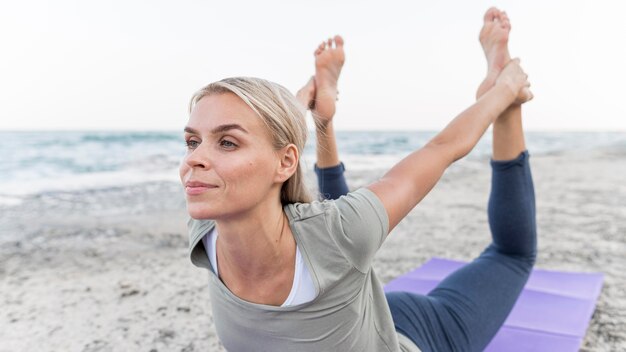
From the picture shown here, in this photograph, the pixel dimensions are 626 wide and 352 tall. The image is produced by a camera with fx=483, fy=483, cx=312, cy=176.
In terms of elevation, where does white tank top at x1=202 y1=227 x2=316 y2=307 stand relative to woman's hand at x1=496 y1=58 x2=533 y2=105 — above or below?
below

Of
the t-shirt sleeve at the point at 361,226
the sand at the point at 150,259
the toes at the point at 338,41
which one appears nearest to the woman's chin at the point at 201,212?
the t-shirt sleeve at the point at 361,226

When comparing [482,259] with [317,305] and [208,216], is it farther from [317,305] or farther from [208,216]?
[208,216]

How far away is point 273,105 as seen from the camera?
3.60 ft

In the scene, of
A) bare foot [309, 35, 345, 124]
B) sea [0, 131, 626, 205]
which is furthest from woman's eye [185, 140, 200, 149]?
sea [0, 131, 626, 205]

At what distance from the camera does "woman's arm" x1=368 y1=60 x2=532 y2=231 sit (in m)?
1.18

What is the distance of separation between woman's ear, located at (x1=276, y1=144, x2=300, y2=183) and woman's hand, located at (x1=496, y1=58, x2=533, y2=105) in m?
1.03

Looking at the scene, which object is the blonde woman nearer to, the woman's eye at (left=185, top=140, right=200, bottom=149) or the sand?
the woman's eye at (left=185, top=140, right=200, bottom=149)

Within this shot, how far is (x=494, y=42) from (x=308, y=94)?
853 millimetres

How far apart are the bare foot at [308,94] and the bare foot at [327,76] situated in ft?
0.05

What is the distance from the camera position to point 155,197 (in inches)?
242

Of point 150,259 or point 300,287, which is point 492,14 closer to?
point 300,287

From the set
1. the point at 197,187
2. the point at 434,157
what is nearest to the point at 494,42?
the point at 434,157

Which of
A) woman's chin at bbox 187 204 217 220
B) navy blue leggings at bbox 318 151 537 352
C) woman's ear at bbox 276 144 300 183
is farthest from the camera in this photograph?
navy blue leggings at bbox 318 151 537 352

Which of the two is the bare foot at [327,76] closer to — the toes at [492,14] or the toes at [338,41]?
the toes at [338,41]
